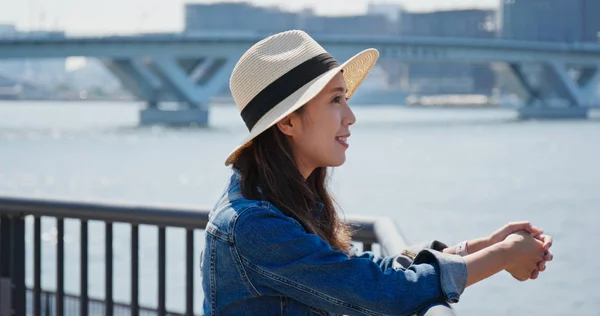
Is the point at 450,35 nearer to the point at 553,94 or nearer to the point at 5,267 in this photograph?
the point at 553,94

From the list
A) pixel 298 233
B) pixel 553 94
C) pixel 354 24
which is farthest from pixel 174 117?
pixel 354 24

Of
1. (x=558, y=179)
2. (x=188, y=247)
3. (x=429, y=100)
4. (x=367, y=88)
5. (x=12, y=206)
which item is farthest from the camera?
(x=367, y=88)

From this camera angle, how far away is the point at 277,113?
7.25ft

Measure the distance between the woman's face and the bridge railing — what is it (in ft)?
2.32

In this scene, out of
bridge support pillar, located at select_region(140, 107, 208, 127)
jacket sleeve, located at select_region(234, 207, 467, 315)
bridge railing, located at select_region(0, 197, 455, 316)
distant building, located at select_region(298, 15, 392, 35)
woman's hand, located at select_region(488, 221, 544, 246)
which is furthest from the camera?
distant building, located at select_region(298, 15, 392, 35)

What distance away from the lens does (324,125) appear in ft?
7.54

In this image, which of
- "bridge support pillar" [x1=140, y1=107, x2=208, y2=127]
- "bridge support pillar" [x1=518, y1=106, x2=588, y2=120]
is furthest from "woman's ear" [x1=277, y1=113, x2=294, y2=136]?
"bridge support pillar" [x1=518, y1=106, x2=588, y2=120]

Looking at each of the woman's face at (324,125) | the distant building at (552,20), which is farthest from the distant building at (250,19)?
the woman's face at (324,125)

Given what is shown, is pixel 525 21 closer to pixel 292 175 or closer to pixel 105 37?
pixel 105 37

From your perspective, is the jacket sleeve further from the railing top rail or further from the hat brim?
the railing top rail

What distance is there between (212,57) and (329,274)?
60.8 metres

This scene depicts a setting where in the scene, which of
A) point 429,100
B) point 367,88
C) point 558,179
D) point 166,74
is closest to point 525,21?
point 166,74

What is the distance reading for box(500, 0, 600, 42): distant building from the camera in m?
76.9

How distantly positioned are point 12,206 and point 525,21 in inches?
3292
